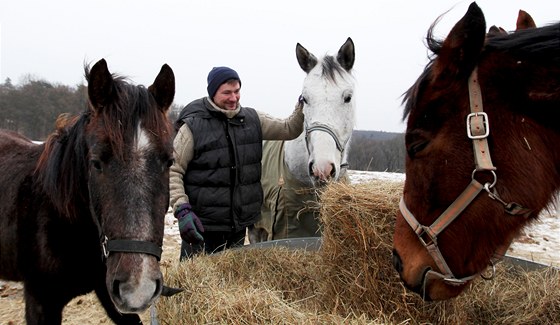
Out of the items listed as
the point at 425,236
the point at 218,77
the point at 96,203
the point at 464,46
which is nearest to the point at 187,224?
the point at 96,203

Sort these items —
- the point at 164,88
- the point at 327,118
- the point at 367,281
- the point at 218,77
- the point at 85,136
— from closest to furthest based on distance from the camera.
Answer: the point at 85,136, the point at 164,88, the point at 367,281, the point at 218,77, the point at 327,118

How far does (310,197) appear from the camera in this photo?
149 inches

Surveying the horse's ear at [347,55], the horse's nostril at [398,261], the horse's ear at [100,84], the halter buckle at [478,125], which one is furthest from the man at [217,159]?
the halter buckle at [478,125]

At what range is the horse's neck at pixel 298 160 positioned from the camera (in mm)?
3652

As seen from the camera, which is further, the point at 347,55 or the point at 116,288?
the point at 347,55

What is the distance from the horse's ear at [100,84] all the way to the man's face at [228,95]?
1.18 meters

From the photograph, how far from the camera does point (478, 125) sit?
4.14 ft

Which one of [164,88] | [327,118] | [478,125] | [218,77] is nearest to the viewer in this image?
[478,125]

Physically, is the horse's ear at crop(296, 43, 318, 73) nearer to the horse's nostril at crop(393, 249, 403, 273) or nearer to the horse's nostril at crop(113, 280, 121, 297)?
the horse's nostril at crop(393, 249, 403, 273)

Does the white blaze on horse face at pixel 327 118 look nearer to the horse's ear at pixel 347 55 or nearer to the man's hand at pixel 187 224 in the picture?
the horse's ear at pixel 347 55

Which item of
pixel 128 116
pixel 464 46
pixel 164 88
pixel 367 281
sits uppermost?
pixel 464 46

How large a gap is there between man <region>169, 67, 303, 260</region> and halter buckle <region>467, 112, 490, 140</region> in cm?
208

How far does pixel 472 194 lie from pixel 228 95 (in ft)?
7.06

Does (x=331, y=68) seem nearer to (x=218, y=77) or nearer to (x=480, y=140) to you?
(x=218, y=77)
